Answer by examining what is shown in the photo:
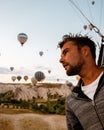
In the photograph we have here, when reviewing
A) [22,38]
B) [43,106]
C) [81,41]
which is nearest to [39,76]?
[22,38]

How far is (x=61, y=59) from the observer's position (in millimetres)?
3627

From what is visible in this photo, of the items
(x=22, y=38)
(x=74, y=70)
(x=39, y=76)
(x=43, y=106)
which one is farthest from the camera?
(x=39, y=76)

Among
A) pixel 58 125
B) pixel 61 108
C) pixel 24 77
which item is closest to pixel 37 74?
pixel 24 77

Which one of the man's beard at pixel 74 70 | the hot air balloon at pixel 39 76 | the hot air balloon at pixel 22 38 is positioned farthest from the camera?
the hot air balloon at pixel 39 76

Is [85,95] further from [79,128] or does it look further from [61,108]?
[61,108]

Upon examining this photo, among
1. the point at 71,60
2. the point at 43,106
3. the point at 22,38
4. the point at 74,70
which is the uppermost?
the point at 22,38

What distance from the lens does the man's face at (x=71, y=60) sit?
3625 millimetres

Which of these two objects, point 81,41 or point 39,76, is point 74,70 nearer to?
point 81,41

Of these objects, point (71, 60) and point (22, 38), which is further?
point (22, 38)

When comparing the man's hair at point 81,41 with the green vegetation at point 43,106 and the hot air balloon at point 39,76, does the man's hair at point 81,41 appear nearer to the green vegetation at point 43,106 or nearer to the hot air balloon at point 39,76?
the green vegetation at point 43,106

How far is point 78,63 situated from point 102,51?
104 centimetres

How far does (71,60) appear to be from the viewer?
364 centimetres

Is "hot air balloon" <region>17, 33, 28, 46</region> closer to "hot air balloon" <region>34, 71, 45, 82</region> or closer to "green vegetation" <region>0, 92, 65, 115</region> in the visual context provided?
"green vegetation" <region>0, 92, 65, 115</region>

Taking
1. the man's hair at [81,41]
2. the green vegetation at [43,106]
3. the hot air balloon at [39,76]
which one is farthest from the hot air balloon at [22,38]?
the man's hair at [81,41]
